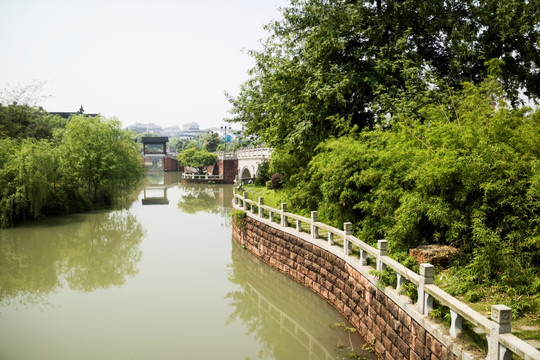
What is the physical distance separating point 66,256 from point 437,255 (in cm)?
1331

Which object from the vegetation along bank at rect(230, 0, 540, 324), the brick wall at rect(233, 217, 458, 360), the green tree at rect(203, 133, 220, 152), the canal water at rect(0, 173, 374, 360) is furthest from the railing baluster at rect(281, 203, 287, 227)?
the green tree at rect(203, 133, 220, 152)

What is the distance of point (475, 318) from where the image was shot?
4.21 meters

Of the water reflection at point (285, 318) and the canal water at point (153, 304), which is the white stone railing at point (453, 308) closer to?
the water reflection at point (285, 318)

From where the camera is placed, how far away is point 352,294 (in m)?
7.98

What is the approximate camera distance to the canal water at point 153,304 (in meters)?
7.80

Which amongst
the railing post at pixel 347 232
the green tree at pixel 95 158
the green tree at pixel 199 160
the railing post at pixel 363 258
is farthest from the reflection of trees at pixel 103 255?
the green tree at pixel 199 160

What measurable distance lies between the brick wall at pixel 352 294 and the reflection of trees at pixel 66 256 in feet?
15.1

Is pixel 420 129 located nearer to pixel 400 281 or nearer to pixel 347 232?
pixel 347 232

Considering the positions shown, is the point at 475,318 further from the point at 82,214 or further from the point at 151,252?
the point at 82,214

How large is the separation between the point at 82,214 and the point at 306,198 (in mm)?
15767

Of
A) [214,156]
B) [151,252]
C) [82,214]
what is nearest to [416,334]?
[151,252]

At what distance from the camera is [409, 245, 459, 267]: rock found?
22.1ft

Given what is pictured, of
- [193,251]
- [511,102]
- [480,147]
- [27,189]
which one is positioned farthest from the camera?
[27,189]

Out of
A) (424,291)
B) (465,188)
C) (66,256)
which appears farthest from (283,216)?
(66,256)
